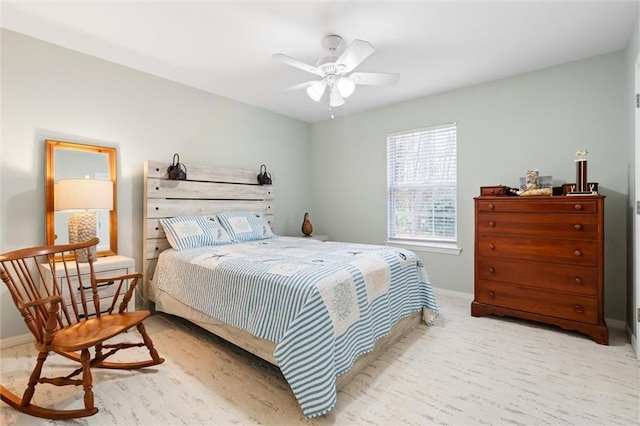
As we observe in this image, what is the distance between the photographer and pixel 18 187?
2.45 meters

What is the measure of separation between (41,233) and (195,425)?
7.24 ft

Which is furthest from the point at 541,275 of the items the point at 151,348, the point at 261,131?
the point at 261,131

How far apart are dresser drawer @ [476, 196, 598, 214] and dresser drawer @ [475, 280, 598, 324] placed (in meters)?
0.73

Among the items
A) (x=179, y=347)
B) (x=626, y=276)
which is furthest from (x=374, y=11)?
(x=626, y=276)

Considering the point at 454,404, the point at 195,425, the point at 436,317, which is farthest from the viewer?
the point at 436,317

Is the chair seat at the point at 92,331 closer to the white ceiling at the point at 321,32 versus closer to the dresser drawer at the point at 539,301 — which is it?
the white ceiling at the point at 321,32

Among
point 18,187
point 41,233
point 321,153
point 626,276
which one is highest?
point 321,153

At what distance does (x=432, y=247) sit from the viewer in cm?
387

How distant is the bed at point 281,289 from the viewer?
1686mm

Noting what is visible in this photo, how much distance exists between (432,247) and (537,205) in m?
1.36

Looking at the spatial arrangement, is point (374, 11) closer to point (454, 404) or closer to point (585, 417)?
point (454, 404)

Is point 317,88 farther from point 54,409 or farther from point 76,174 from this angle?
point 54,409

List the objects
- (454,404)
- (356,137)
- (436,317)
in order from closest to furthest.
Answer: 1. (454,404)
2. (436,317)
3. (356,137)

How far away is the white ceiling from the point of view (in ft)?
7.02
